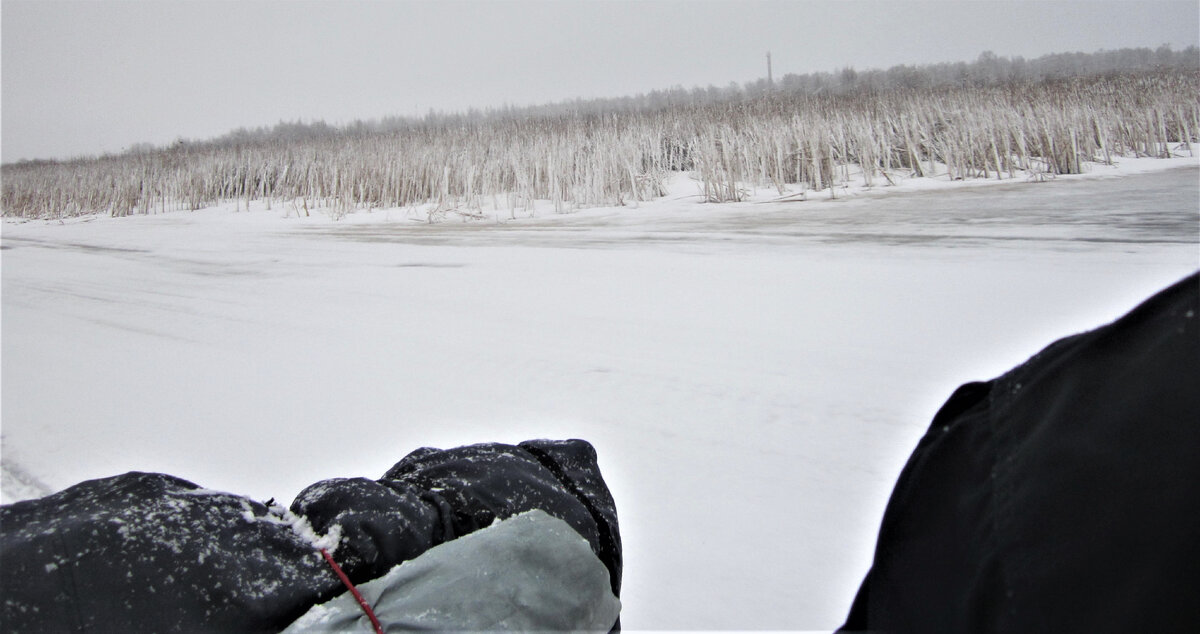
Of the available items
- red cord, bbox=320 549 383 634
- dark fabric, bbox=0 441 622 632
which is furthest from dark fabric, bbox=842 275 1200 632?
dark fabric, bbox=0 441 622 632

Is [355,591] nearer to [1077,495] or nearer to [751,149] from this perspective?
A: [1077,495]

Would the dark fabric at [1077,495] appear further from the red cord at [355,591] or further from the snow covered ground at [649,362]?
the snow covered ground at [649,362]

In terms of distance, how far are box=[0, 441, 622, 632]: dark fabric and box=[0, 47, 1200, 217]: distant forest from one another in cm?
929

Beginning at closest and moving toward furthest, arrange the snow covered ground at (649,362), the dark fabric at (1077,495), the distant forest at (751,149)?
the dark fabric at (1077,495)
the snow covered ground at (649,362)
the distant forest at (751,149)

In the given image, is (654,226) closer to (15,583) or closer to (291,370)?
(291,370)

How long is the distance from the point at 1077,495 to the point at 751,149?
11.1 m

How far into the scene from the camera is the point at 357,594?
3.34 ft

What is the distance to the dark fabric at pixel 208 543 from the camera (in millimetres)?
856

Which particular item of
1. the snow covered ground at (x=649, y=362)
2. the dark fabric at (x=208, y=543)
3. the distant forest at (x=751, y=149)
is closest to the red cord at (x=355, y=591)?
the dark fabric at (x=208, y=543)

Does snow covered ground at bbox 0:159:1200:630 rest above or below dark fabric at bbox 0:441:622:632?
below

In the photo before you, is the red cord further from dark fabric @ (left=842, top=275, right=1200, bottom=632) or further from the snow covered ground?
the snow covered ground

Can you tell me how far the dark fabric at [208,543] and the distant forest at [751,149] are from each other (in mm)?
9294

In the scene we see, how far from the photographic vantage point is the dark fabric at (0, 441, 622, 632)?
0.86 metres

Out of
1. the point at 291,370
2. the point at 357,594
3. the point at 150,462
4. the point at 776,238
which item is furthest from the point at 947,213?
the point at 357,594
